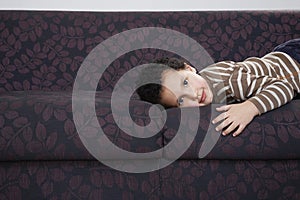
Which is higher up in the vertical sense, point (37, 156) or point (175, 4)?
point (175, 4)

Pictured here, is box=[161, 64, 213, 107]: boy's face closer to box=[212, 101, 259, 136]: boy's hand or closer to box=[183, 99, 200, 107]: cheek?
box=[183, 99, 200, 107]: cheek

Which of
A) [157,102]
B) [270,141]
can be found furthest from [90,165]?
[270,141]

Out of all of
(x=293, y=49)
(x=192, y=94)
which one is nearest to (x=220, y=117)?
(x=192, y=94)

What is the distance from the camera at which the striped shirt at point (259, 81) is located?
1619 mm

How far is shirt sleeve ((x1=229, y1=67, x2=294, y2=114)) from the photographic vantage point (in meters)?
1.59

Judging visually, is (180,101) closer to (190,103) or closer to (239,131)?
(190,103)

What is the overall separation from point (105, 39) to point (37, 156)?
0.94 metres

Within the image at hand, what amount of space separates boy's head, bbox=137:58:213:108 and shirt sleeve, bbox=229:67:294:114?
0.36 feet

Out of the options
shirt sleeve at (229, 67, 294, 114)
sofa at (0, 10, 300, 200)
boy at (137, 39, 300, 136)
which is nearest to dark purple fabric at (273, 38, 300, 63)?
boy at (137, 39, 300, 136)

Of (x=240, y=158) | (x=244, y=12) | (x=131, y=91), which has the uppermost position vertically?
(x=244, y=12)

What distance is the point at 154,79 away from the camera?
70.7 inches

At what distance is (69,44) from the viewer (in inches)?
90.6

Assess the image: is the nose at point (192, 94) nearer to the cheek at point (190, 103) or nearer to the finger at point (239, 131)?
the cheek at point (190, 103)

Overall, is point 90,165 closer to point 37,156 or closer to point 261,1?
point 37,156
